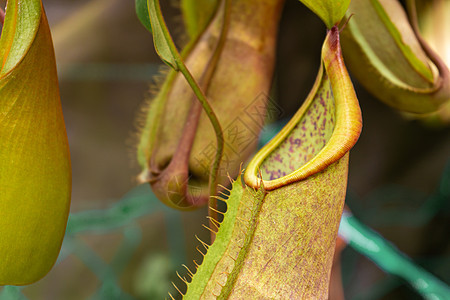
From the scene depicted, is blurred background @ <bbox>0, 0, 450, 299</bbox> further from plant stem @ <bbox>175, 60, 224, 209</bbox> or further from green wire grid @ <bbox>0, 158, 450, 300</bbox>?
plant stem @ <bbox>175, 60, 224, 209</bbox>

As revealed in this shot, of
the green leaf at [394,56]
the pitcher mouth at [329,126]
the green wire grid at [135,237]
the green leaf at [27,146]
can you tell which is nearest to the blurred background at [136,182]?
the green wire grid at [135,237]

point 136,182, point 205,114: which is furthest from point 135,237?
point 205,114

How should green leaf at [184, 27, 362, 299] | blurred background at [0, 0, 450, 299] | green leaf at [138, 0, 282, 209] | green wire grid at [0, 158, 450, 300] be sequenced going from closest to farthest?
green leaf at [184, 27, 362, 299], green leaf at [138, 0, 282, 209], green wire grid at [0, 158, 450, 300], blurred background at [0, 0, 450, 299]

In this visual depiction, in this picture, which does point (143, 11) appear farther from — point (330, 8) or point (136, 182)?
point (136, 182)

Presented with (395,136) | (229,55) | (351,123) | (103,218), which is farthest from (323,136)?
(103,218)

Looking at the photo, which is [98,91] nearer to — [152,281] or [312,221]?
[152,281]

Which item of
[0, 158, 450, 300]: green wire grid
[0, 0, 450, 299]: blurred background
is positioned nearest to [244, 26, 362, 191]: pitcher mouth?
[0, 158, 450, 300]: green wire grid

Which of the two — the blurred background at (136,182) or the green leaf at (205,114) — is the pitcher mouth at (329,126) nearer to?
the green leaf at (205,114)
